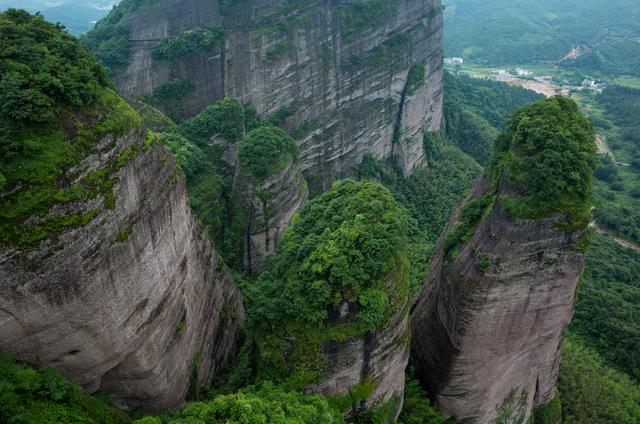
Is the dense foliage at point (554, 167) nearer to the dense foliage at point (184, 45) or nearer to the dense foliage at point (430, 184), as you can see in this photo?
the dense foliage at point (430, 184)

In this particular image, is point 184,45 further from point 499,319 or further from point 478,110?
point 478,110

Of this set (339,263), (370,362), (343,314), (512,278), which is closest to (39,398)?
(343,314)

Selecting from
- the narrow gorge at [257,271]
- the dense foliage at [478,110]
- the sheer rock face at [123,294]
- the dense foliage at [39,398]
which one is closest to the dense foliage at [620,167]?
the narrow gorge at [257,271]

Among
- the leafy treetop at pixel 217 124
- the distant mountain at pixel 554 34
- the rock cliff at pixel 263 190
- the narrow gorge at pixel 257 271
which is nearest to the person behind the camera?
the narrow gorge at pixel 257 271

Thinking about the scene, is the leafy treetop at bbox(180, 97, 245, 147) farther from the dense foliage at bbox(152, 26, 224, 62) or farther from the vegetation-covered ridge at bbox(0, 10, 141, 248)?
the vegetation-covered ridge at bbox(0, 10, 141, 248)

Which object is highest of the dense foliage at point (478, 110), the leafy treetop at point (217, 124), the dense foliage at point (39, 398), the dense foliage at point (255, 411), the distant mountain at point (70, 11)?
the distant mountain at point (70, 11)

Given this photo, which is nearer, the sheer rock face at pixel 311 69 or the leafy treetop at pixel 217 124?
the leafy treetop at pixel 217 124

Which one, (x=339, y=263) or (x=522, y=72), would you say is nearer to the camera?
(x=339, y=263)

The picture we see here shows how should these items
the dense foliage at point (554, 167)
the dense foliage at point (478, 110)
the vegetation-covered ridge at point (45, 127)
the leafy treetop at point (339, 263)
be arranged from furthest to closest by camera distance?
the dense foliage at point (478, 110) → the dense foliage at point (554, 167) → the leafy treetop at point (339, 263) → the vegetation-covered ridge at point (45, 127)
